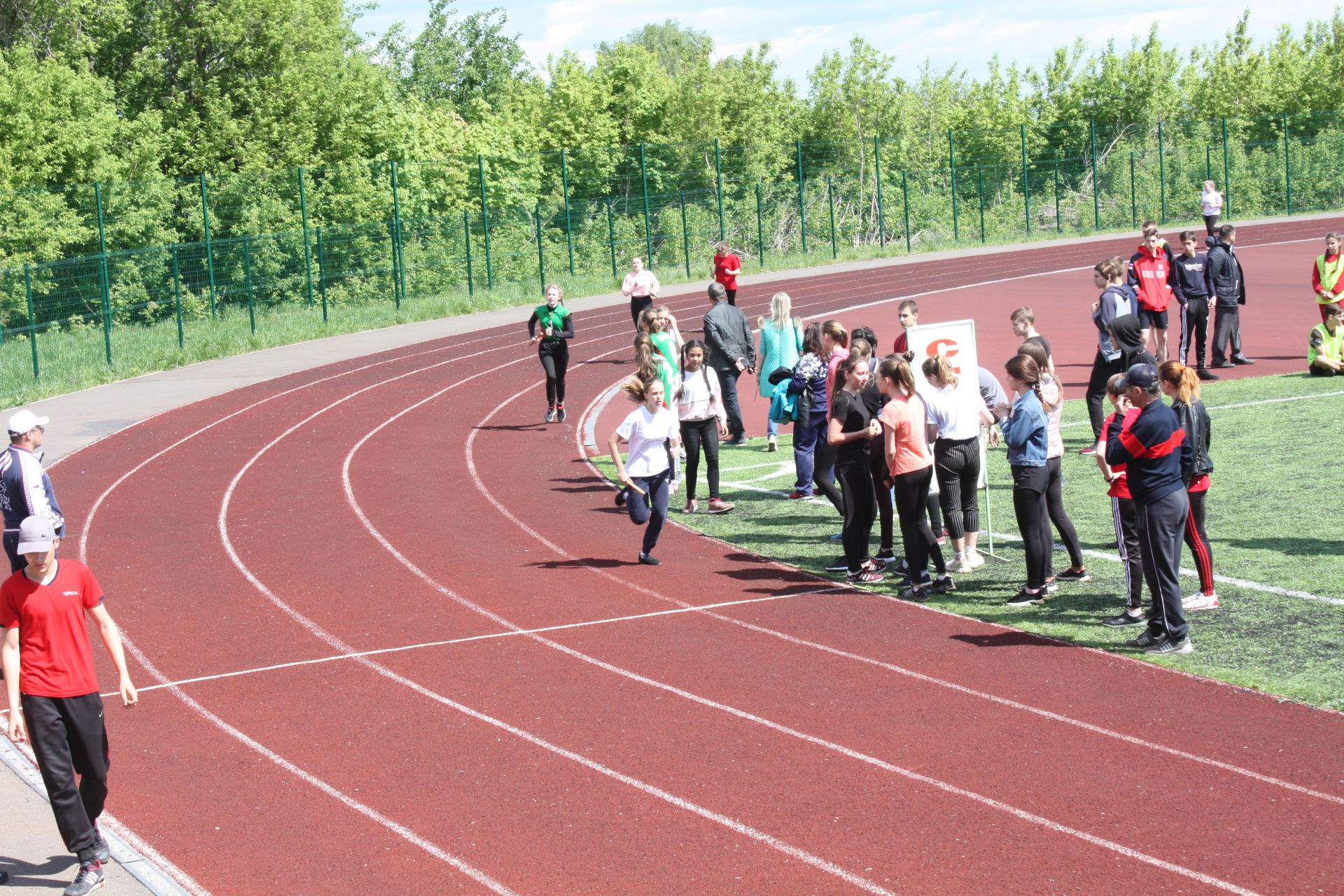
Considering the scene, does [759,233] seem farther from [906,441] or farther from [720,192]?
[906,441]

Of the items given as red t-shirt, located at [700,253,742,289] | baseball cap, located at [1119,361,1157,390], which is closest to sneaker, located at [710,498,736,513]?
baseball cap, located at [1119,361,1157,390]

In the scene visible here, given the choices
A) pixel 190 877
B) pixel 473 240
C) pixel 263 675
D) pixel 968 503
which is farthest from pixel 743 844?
pixel 473 240

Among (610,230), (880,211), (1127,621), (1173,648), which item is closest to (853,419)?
(1127,621)

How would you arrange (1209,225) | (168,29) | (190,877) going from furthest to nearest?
(168,29) → (1209,225) → (190,877)

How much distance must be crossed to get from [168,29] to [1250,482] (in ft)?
125

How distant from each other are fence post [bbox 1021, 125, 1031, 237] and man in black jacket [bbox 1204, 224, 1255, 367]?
27039 mm

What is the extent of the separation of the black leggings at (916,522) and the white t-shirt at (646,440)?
7.13 feet

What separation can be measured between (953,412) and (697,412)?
11.4 ft

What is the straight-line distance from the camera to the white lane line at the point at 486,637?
9477mm

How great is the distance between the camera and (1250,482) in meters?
13.0

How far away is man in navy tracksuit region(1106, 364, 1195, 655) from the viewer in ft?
28.0

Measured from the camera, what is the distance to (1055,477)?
1002 cm

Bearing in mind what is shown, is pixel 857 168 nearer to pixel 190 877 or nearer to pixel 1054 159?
pixel 1054 159

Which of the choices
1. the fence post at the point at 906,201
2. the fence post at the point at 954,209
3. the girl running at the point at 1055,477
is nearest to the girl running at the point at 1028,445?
the girl running at the point at 1055,477
